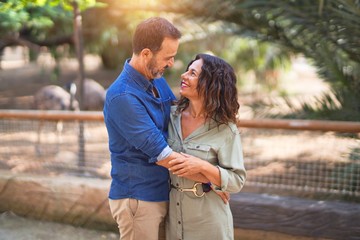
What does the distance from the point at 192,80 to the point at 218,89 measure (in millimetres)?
112

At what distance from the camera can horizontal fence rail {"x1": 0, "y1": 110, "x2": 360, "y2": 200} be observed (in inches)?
130

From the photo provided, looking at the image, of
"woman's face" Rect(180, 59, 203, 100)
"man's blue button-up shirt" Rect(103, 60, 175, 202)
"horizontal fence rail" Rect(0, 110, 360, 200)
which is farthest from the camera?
"horizontal fence rail" Rect(0, 110, 360, 200)

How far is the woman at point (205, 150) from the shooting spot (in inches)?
76.5

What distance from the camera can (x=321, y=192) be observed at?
3.43 m

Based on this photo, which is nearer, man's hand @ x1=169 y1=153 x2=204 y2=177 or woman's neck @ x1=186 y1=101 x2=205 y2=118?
man's hand @ x1=169 y1=153 x2=204 y2=177

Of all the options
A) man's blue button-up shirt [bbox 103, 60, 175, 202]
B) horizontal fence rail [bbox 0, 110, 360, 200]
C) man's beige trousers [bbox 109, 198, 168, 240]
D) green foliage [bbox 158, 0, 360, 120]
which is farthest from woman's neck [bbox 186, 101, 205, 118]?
green foliage [bbox 158, 0, 360, 120]

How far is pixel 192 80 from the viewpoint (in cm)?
197

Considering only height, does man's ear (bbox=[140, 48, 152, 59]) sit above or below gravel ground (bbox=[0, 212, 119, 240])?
above

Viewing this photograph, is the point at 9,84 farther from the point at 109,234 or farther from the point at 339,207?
the point at 339,207

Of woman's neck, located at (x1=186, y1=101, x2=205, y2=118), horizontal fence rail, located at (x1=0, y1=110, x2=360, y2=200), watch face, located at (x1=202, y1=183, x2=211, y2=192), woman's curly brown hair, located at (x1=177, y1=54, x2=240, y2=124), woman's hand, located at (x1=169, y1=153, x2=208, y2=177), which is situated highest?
woman's curly brown hair, located at (x1=177, y1=54, x2=240, y2=124)

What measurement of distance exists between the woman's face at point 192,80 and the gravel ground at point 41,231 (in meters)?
1.76

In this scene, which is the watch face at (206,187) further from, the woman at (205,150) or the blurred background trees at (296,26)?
the blurred background trees at (296,26)

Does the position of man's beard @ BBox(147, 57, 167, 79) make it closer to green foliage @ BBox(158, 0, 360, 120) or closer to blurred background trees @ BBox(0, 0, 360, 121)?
blurred background trees @ BBox(0, 0, 360, 121)

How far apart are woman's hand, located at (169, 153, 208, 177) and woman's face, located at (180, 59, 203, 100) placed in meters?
0.26
